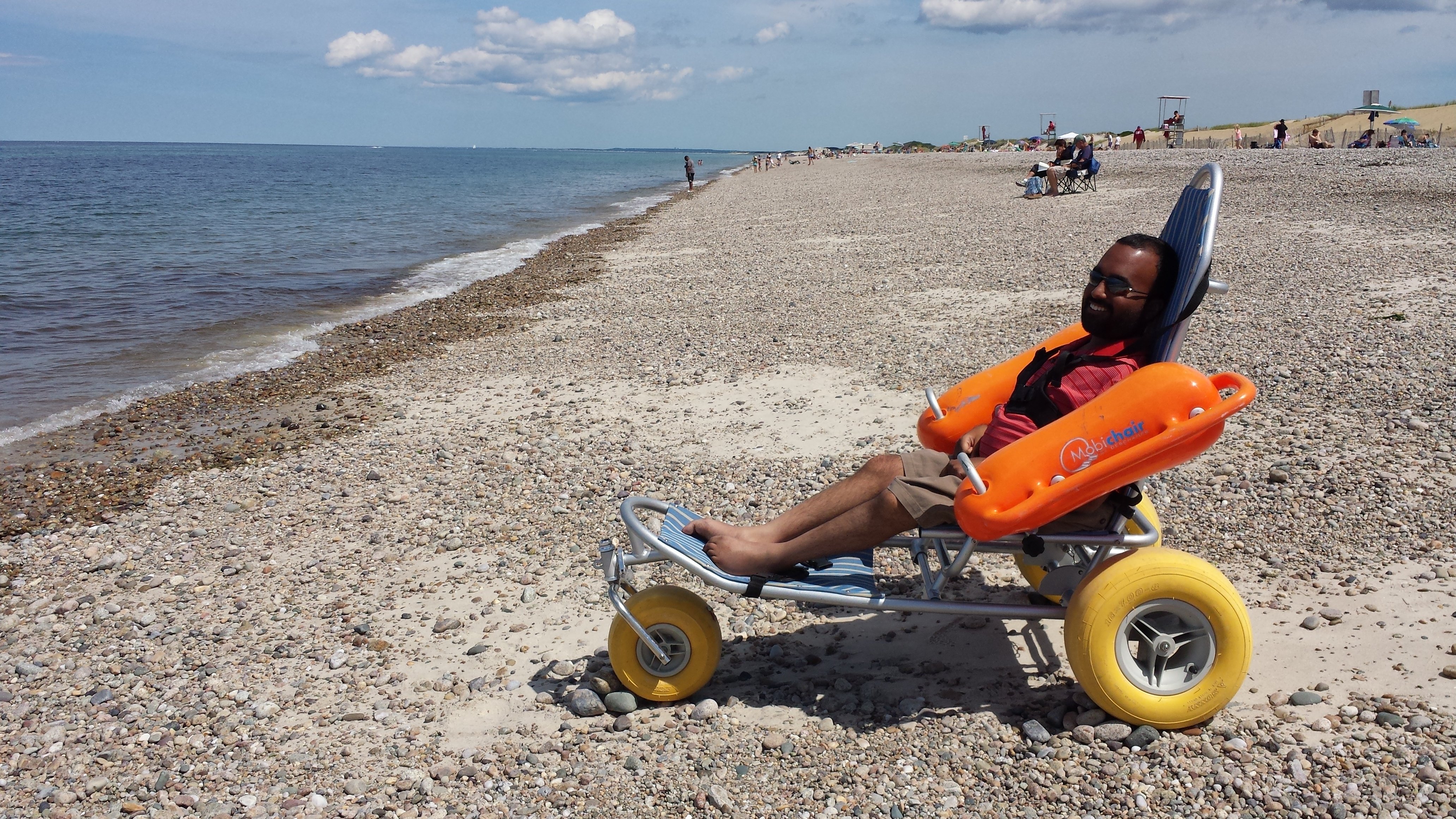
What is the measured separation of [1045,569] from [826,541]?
1285mm

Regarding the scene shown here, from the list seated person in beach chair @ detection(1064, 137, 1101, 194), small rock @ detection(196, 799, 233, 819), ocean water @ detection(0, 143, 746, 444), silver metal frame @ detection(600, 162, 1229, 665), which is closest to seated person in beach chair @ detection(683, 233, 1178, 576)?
silver metal frame @ detection(600, 162, 1229, 665)

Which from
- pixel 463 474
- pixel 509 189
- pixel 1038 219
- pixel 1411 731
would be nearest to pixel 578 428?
pixel 463 474

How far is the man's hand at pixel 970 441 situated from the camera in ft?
13.0

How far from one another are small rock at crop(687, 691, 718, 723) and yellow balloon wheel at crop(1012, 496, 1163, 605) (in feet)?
4.70

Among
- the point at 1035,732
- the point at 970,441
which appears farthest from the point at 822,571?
the point at 1035,732

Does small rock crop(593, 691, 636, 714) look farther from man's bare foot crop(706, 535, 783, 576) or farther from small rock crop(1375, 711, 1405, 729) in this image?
small rock crop(1375, 711, 1405, 729)

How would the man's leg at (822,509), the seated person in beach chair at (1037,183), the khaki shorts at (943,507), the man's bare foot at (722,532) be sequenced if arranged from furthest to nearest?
1. the seated person in beach chair at (1037,183)
2. the man's bare foot at (722,532)
3. the man's leg at (822,509)
4. the khaki shorts at (943,507)

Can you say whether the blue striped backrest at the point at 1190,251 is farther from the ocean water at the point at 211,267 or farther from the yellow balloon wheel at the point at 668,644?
the ocean water at the point at 211,267

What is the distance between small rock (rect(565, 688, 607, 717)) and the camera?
3.78m

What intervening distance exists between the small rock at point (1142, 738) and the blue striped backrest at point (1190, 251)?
4.42ft

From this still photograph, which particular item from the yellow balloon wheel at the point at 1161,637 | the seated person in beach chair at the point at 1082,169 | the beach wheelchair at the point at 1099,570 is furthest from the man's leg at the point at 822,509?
the seated person in beach chair at the point at 1082,169

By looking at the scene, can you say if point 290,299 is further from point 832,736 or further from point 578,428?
point 832,736

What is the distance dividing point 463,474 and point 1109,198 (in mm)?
18897

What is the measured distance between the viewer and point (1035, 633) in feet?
13.4
